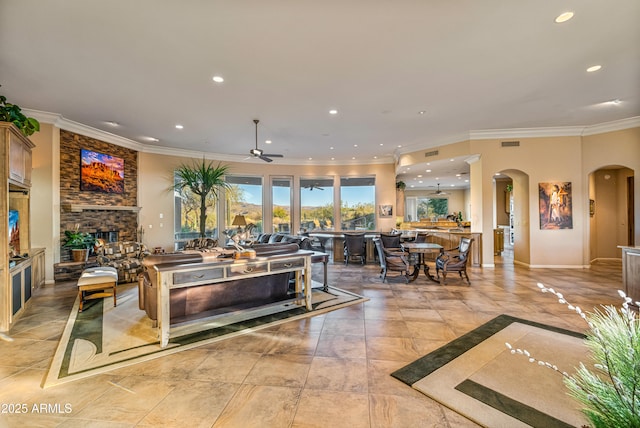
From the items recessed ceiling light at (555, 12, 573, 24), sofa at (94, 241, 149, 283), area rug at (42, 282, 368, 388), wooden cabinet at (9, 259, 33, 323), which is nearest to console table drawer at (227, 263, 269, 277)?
area rug at (42, 282, 368, 388)

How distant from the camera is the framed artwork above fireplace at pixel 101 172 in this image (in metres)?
6.33

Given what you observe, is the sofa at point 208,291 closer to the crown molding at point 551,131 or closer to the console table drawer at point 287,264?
the console table drawer at point 287,264

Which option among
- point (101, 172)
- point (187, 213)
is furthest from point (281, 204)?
point (101, 172)

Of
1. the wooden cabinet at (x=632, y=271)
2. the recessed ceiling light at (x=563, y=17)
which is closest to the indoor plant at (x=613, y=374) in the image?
the recessed ceiling light at (x=563, y=17)

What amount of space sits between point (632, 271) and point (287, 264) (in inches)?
203

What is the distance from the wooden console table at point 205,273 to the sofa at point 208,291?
149 mm

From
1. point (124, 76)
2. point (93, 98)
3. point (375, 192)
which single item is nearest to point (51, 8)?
point (124, 76)

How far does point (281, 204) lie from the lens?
10273 mm

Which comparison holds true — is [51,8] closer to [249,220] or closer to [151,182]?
[151,182]

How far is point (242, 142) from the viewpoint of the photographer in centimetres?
774

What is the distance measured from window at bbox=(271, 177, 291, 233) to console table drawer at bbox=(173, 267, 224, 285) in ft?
22.7

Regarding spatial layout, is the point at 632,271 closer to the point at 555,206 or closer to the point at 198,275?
the point at 555,206

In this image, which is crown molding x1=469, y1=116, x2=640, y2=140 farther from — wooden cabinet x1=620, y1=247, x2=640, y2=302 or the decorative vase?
the decorative vase

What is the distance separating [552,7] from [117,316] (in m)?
6.35
